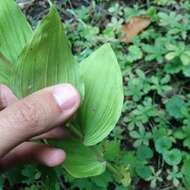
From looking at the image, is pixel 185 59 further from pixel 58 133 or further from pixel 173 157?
pixel 58 133

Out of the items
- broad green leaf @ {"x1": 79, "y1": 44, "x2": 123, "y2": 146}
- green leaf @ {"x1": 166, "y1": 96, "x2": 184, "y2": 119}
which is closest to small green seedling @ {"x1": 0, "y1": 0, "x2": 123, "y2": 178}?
broad green leaf @ {"x1": 79, "y1": 44, "x2": 123, "y2": 146}

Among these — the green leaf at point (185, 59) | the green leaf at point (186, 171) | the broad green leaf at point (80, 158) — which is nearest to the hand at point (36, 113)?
the broad green leaf at point (80, 158)

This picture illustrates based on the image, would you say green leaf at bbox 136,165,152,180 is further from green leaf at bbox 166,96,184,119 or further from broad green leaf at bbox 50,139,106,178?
broad green leaf at bbox 50,139,106,178

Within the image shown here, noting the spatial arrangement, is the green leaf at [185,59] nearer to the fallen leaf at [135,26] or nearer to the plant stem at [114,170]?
the fallen leaf at [135,26]

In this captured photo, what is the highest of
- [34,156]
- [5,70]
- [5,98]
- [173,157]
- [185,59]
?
[5,70]

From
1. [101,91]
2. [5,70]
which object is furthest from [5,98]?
[101,91]

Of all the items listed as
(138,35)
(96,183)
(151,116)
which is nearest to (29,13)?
(138,35)
